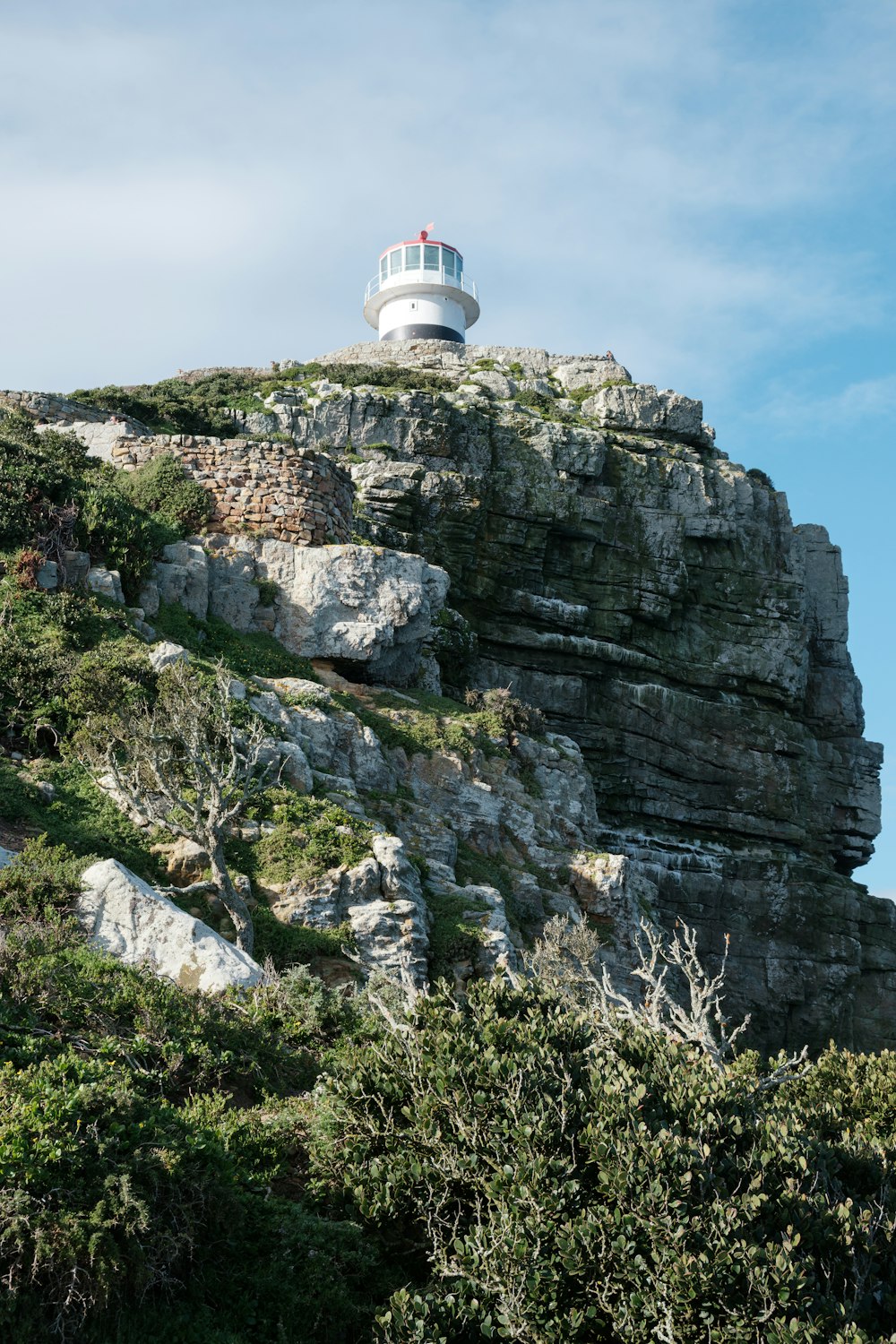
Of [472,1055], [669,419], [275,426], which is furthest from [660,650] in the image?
[472,1055]

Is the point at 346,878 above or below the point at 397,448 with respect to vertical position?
below

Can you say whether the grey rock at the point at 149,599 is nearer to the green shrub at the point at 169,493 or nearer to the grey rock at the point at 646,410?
the green shrub at the point at 169,493

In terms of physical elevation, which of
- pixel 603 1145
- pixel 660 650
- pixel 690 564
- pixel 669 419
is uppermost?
pixel 669 419

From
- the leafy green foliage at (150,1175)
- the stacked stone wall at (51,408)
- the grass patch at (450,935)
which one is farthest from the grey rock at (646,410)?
the leafy green foliage at (150,1175)

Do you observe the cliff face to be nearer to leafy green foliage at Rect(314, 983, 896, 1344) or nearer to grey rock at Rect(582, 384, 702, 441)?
grey rock at Rect(582, 384, 702, 441)

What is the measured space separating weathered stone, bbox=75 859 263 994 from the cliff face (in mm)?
18402

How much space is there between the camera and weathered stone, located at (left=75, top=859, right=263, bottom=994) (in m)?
9.73

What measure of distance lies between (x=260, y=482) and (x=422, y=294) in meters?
31.2

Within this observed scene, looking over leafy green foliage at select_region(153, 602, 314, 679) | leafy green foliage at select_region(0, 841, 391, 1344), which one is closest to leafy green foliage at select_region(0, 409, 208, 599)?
leafy green foliage at select_region(153, 602, 314, 679)

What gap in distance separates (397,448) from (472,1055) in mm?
25712

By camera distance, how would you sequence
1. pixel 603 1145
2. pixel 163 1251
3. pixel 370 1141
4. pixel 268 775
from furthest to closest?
pixel 268 775
pixel 370 1141
pixel 603 1145
pixel 163 1251

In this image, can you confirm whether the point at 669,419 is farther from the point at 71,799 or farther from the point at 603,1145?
the point at 603,1145

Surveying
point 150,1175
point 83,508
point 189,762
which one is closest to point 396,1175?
point 150,1175

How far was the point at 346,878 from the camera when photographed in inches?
488
